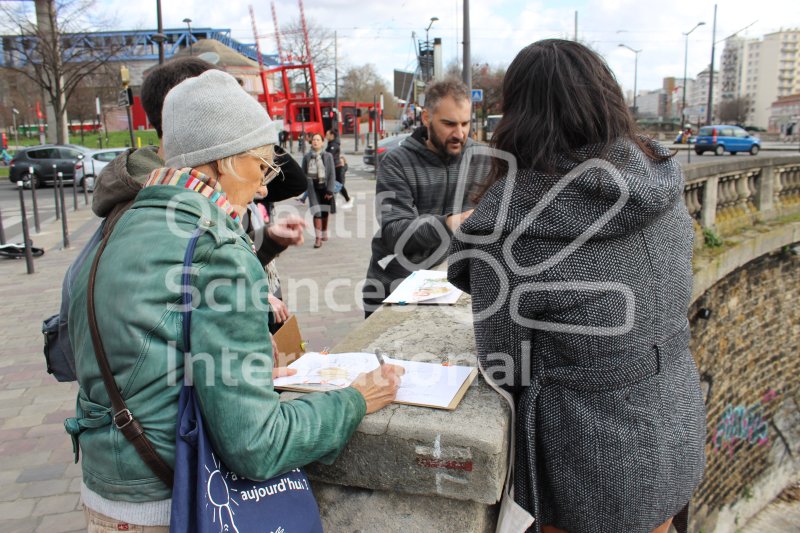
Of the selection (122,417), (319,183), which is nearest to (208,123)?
(122,417)

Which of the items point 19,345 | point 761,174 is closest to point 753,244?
point 761,174

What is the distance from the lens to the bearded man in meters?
3.53

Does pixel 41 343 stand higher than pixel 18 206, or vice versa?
pixel 18 206

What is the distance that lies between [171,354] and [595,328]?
1068 millimetres

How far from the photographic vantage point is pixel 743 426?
875cm

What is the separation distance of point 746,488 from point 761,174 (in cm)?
438

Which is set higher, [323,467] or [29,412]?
[323,467]

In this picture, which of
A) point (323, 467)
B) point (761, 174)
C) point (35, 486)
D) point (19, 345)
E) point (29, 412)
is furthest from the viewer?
point (761, 174)

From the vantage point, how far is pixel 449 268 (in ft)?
6.15

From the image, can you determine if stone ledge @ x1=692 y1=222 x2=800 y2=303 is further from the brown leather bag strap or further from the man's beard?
the brown leather bag strap

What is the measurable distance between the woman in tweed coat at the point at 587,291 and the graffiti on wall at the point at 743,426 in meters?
7.06

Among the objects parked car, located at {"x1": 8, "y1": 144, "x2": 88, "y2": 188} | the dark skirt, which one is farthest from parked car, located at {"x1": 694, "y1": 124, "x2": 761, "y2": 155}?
parked car, located at {"x1": 8, "y1": 144, "x2": 88, "y2": 188}

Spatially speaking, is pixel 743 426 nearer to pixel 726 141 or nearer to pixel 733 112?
pixel 726 141

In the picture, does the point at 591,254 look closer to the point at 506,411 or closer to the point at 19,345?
the point at 506,411
